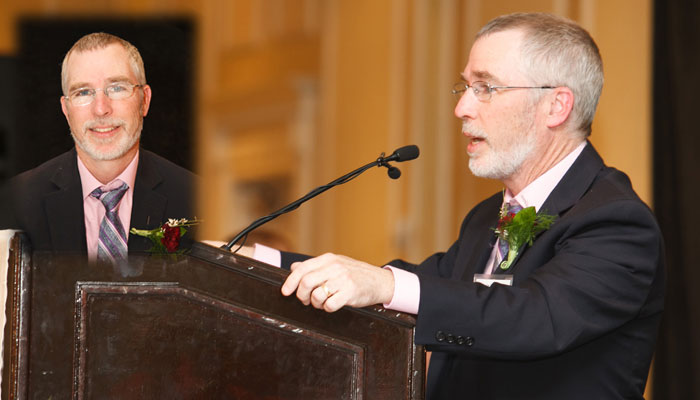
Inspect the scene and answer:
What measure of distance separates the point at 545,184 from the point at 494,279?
395 mm

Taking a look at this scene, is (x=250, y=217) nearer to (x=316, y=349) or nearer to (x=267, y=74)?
(x=267, y=74)

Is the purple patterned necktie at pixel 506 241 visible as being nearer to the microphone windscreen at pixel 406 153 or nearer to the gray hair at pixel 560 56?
the gray hair at pixel 560 56

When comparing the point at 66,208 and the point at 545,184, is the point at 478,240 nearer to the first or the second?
the point at 545,184

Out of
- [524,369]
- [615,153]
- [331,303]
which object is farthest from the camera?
[615,153]

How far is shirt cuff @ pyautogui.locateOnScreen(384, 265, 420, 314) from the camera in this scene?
1.77 m

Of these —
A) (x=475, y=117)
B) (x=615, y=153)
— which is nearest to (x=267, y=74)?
(x=615, y=153)

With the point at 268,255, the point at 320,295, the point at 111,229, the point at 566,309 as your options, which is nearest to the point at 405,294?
the point at 320,295

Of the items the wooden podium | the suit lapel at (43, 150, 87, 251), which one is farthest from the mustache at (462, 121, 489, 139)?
the suit lapel at (43, 150, 87, 251)

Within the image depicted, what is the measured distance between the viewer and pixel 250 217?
8.25 metres

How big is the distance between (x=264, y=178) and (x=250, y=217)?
0.54 metres

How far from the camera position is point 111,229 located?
1663 millimetres

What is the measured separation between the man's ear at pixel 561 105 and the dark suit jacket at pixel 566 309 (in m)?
0.11

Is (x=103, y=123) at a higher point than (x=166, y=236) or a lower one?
higher

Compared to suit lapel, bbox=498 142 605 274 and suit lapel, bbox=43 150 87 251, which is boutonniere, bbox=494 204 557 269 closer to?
suit lapel, bbox=498 142 605 274
